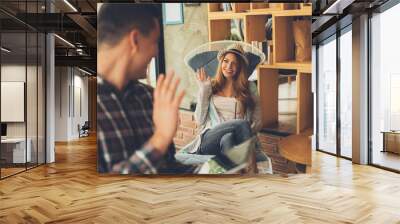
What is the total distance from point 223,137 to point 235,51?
1414mm

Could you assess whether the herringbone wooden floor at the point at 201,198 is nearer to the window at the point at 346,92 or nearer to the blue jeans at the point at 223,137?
the blue jeans at the point at 223,137

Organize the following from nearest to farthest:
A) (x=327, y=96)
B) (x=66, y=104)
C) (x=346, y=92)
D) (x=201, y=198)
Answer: (x=201, y=198), (x=346, y=92), (x=327, y=96), (x=66, y=104)

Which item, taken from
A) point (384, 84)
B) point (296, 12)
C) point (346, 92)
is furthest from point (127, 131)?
point (346, 92)

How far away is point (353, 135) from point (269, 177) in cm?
293

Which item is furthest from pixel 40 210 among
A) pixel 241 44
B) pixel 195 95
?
pixel 241 44

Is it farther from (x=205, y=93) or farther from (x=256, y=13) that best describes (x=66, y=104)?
(x=256, y=13)

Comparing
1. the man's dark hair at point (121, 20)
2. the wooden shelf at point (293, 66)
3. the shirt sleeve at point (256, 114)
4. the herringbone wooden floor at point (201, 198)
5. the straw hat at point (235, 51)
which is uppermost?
the man's dark hair at point (121, 20)

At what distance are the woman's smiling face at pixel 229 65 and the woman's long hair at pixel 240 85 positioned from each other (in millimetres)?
36

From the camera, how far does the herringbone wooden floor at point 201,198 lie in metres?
3.91

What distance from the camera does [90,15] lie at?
312 inches

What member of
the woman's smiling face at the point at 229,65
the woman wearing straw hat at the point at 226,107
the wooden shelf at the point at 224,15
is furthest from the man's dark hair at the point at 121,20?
the woman's smiling face at the point at 229,65

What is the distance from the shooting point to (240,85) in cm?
627

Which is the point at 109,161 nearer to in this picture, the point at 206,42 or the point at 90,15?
the point at 206,42

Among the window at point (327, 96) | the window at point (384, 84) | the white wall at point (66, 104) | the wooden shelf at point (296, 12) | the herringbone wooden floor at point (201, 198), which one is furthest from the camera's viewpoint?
the white wall at point (66, 104)
